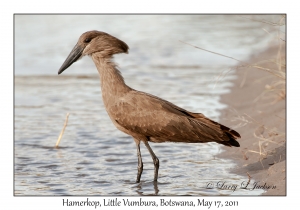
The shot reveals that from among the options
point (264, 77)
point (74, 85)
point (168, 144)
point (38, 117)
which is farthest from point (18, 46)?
point (168, 144)

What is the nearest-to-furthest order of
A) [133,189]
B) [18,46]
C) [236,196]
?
[236,196] < [133,189] < [18,46]

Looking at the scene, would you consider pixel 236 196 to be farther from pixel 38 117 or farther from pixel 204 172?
pixel 38 117

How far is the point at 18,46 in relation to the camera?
17.9 m

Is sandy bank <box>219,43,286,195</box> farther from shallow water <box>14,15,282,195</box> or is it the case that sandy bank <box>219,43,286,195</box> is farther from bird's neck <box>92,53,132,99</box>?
bird's neck <box>92,53,132,99</box>

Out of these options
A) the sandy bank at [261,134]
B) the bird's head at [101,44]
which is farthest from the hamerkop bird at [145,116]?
the sandy bank at [261,134]

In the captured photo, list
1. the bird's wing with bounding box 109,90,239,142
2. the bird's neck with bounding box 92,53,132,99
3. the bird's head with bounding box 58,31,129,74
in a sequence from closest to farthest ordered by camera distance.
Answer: the bird's wing with bounding box 109,90,239,142 → the bird's neck with bounding box 92,53,132,99 → the bird's head with bounding box 58,31,129,74

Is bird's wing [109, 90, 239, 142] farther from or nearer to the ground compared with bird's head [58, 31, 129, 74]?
nearer to the ground

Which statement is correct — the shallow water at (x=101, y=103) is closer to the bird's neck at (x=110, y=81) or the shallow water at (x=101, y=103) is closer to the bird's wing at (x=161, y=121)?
the bird's wing at (x=161, y=121)

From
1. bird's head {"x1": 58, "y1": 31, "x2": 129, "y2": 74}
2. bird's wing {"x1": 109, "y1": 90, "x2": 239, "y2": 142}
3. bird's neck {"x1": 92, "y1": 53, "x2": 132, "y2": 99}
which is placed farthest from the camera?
bird's head {"x1": 58, "y1": 31, "x2": 129, "y2": 74}

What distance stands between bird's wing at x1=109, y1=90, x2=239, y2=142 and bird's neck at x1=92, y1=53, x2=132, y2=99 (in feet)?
0.44

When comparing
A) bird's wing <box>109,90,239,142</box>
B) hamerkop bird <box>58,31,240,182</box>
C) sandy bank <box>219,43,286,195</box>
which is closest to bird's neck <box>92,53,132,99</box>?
hamerkop bird <box>58,31,240,182</box>

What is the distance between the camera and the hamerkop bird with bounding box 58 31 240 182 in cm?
769

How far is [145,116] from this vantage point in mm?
7785

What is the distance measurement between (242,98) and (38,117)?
381cm
